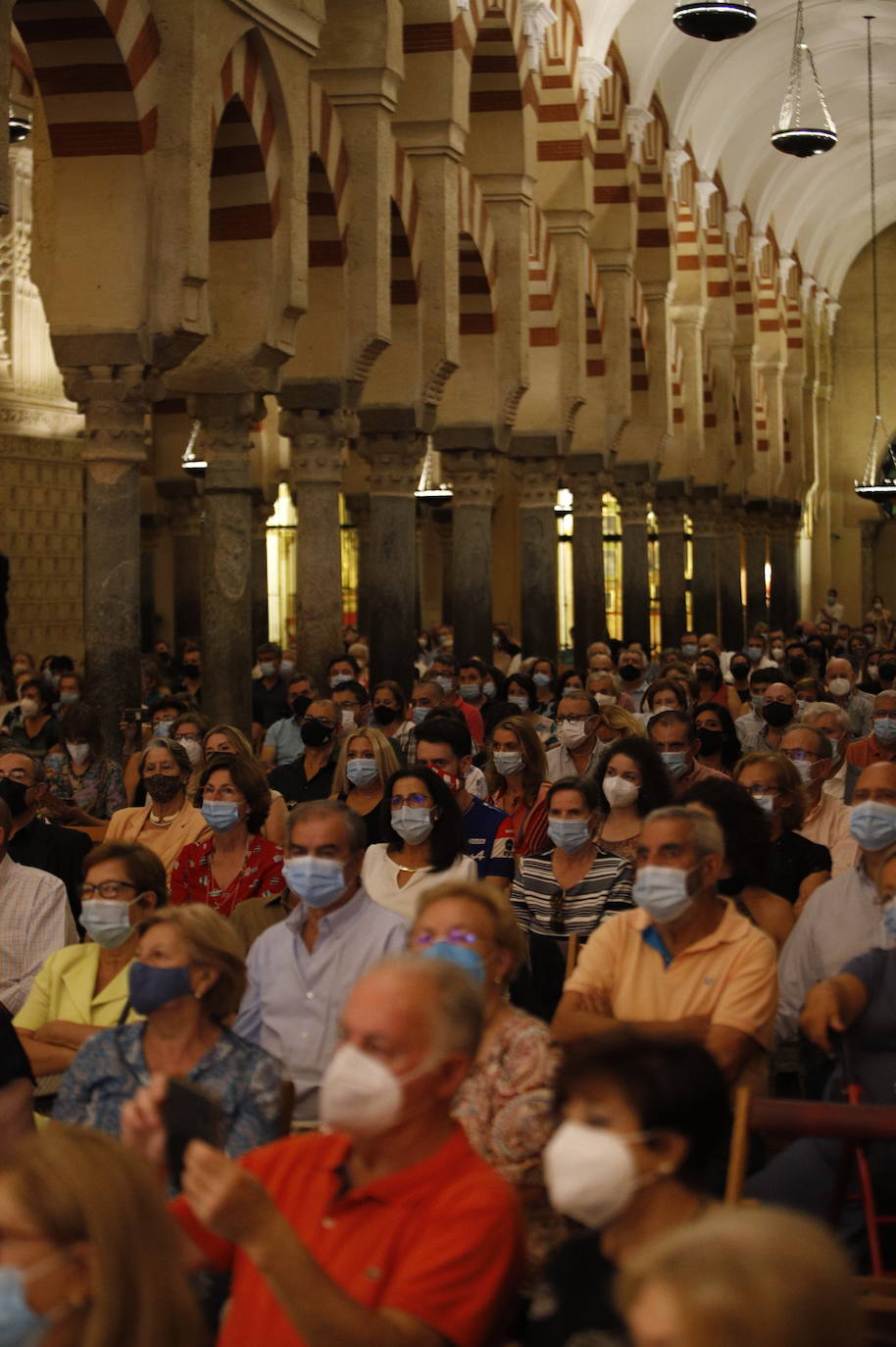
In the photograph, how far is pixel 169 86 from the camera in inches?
364

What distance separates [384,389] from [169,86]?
4222 mm

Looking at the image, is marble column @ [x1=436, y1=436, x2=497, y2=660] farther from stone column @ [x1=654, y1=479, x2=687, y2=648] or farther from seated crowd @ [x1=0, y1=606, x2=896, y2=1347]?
stone column @ [x1=654, y1=479, x2=687, y2=648]

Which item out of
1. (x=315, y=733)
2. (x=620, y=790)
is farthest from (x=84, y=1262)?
(x=315, y=733)

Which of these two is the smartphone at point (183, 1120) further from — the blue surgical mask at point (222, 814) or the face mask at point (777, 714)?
the face mask at point (777, 714)

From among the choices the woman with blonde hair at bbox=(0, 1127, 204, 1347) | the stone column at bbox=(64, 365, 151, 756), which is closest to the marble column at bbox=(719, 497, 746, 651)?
the stone column at bbox=(64, 365, 151, 756)

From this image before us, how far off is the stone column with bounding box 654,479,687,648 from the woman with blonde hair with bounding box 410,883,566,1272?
21.0 meters

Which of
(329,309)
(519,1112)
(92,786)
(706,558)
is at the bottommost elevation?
(519,1112)

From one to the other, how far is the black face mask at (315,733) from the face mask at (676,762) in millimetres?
1548

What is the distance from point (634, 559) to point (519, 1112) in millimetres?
18986

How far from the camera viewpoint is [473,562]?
15680mm

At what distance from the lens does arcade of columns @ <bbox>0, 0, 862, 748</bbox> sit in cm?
924

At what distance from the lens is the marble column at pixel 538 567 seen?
1734cm

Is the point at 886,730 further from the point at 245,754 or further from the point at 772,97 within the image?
the point at 772,97

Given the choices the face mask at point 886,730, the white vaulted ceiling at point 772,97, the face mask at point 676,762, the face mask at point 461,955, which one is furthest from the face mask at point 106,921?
the white vaulted ceiling at point 772,97
